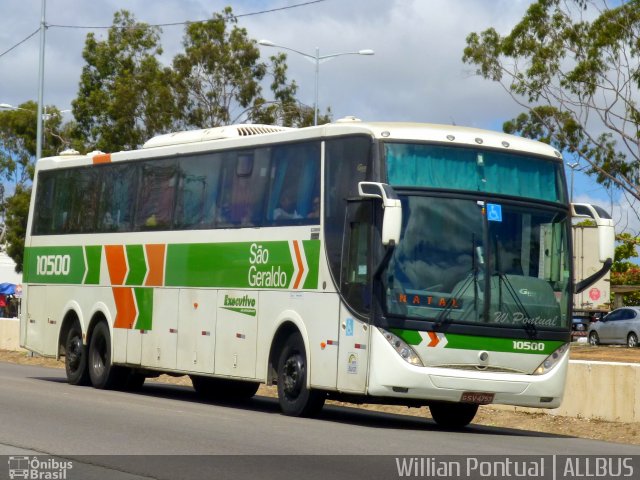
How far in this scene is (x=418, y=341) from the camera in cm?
1529

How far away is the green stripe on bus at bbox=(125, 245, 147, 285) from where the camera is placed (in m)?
20.9

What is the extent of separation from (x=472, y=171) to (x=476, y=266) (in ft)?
3.84

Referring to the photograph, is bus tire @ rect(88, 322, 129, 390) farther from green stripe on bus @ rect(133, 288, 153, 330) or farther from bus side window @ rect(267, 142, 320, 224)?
bus side window @ rect(267, 142, 320, 224)

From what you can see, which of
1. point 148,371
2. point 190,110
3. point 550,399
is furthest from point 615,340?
point 550,399

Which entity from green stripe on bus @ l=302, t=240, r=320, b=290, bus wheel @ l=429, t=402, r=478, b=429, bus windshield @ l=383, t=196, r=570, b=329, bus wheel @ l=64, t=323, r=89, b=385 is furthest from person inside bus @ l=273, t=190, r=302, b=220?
bus wheel @ l=64, t=323, r=89, b=385

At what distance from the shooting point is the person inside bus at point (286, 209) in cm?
1719

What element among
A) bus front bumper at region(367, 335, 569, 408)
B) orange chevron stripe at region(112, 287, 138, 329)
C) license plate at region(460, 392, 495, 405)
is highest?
orange chevron stripe at region(112, 287, 138, 329)

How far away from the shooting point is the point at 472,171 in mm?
15961

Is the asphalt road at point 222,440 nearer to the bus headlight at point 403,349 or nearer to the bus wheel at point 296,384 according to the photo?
the bus wheel at point 296,384

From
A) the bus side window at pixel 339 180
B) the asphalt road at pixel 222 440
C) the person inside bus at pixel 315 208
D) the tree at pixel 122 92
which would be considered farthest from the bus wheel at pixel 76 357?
the tree at pixel 122 92

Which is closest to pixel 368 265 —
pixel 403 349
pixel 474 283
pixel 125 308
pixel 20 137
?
pixel 403 349

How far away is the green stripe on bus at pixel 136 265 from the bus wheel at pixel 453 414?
558 cm

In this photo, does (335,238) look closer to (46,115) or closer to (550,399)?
(550,399)

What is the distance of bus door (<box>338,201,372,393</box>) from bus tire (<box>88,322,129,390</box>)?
6695 millimetres
